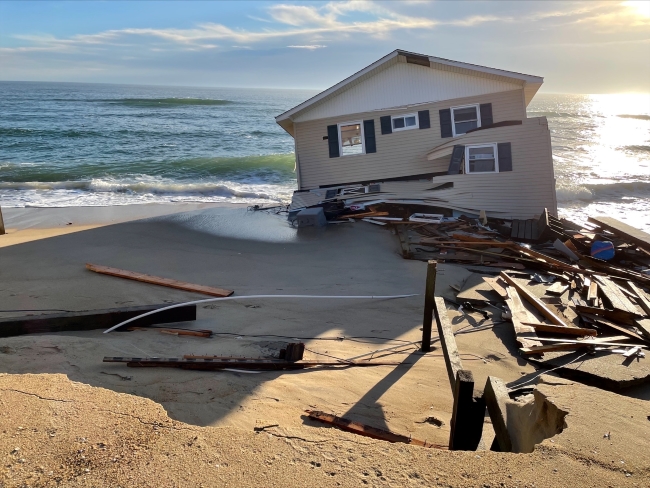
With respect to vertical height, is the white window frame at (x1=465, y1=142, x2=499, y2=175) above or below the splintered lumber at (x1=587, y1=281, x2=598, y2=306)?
above

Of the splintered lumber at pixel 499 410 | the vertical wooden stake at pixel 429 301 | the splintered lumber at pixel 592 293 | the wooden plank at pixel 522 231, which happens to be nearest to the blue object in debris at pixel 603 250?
A: the wooden plank at pixel 522 231

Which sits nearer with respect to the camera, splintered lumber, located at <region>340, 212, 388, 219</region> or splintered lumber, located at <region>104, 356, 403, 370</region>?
splintered lumber, located at <region>104, 356, 403, 370</region>

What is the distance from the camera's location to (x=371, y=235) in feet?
50.4

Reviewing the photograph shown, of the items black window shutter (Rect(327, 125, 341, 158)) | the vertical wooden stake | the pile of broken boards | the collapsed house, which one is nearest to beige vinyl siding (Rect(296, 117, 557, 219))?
the collapsed house

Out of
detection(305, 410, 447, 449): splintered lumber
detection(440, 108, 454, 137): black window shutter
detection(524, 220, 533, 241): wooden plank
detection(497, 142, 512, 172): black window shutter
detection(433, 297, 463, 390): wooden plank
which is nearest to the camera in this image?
detection(305, 410, 447, 449): splintered lumber

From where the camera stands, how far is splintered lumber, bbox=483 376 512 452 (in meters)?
3.91

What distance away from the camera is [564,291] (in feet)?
33.1

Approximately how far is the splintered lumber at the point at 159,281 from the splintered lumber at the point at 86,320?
1.87m

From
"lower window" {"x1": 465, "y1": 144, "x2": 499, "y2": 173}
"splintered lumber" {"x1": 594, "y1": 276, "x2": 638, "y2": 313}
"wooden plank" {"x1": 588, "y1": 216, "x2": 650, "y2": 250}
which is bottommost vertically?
"splintered lumber" {"x1": 594, "y1": 276, "x2": 638, "y2": 313}

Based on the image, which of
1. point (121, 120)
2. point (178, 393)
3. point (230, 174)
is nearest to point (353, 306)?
point (178, 393)

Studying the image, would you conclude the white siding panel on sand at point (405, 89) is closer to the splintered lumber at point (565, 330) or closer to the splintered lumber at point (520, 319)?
the splintered lumber at point (520, 319)

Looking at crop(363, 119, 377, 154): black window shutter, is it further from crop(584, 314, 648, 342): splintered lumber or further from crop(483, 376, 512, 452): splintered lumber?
crop(483, 376, 512, 452): splintered lumber

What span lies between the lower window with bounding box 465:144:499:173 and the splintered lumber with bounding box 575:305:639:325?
8663mm

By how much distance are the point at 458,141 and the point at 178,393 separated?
47.0ft
